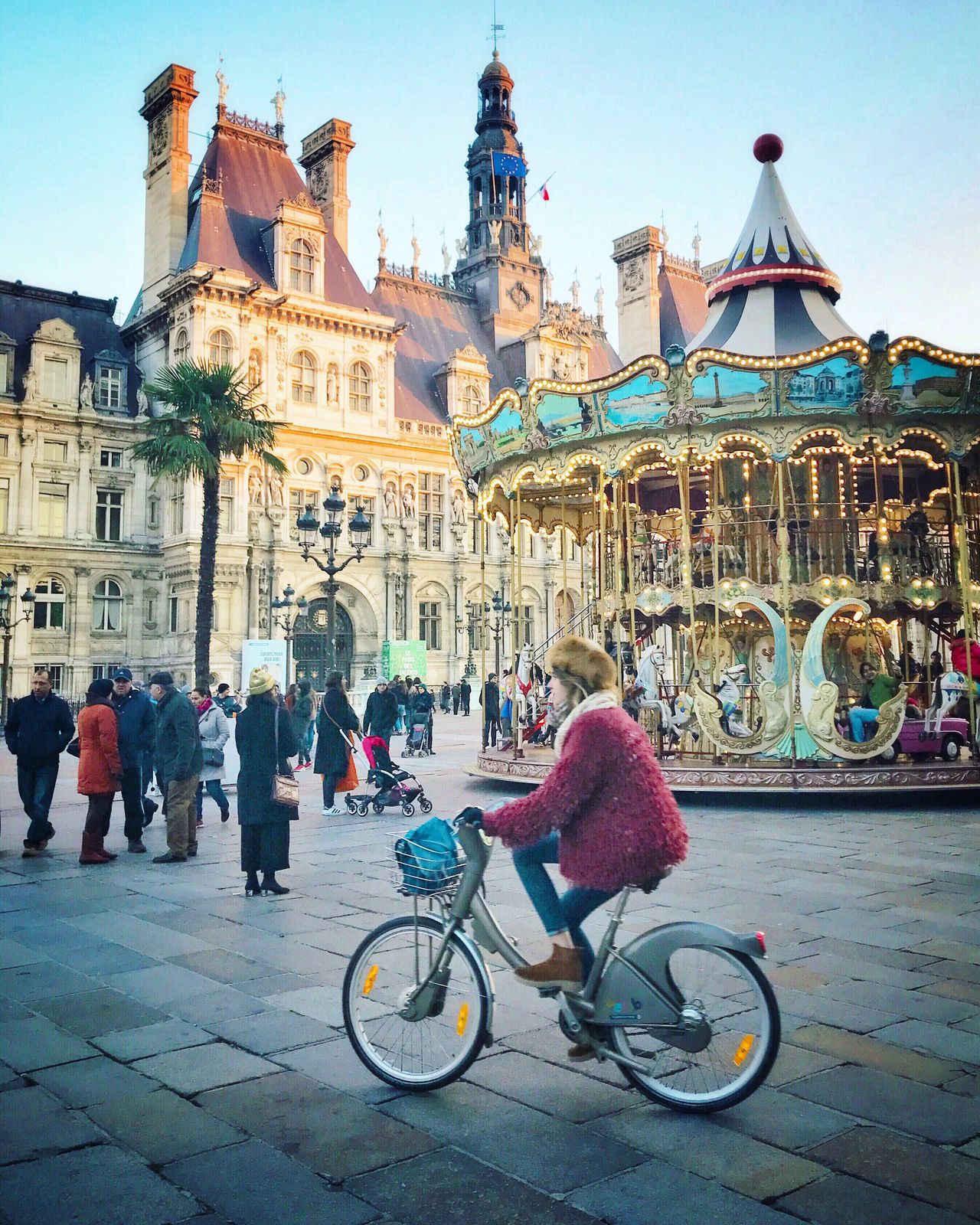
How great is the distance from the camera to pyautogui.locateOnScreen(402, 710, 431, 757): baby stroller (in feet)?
75.3

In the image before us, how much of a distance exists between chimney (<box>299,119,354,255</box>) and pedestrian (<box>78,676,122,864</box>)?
132 ft

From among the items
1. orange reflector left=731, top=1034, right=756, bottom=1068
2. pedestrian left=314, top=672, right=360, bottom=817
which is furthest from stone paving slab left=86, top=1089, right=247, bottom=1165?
pedestrian left=314, top=672, right=360, bottom=817

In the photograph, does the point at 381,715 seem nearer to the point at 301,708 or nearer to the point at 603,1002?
the point at 301,708

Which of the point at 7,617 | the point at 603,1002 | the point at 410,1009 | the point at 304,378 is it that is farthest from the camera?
the point at 304,378

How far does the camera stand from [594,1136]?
3736 millimetres

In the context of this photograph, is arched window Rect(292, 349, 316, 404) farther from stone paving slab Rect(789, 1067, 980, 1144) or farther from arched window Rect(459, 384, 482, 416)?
stone paving slab Rect(789, 1067, 980, 1144)

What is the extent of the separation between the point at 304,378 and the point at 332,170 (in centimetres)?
1151

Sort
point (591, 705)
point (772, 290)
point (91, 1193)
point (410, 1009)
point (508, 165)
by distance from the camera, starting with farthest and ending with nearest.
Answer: point (508, 165)
point (772, 290)
point (410, 1009)
point (591, 705)
point (91, 1193)

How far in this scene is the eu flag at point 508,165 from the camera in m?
52.6

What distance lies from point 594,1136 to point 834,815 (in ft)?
33.4

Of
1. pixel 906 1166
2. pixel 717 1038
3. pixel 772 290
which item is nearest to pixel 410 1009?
pixel 717 1038

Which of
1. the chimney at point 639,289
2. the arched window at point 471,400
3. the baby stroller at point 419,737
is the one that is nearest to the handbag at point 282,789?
the baby stroller at point 419,737

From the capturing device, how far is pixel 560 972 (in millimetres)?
4090

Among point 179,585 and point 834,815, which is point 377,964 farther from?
point 179,585
